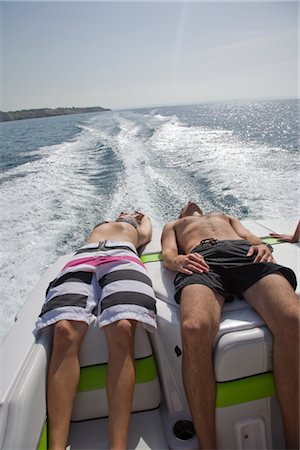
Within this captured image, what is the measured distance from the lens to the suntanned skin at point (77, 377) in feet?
4.80

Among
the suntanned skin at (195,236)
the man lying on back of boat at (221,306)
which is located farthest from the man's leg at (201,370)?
the suntanned skin at (195,236)

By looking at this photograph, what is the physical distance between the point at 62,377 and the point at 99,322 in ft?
0.95

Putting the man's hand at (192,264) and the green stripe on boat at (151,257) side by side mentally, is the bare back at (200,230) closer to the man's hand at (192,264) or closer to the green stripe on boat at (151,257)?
the green stripe on boat at (151,257)

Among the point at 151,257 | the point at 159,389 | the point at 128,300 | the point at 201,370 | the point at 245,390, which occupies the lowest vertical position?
the point at 159,389

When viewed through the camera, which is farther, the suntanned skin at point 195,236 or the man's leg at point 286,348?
the suntanned skin at point 195,236

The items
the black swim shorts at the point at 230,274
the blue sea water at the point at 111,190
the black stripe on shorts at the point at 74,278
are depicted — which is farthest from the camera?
the blue sea water at the point at 111,190

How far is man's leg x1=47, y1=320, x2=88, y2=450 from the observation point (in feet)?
4.83

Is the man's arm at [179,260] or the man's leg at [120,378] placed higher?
the man's arm at [179,260]

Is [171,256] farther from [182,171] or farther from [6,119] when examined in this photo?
[6,119]

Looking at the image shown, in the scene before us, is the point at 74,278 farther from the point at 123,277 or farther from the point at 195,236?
the point at 195,236

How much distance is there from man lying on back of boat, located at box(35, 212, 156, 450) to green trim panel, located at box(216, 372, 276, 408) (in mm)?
407

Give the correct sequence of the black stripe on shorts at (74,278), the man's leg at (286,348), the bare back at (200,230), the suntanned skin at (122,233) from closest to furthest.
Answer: the man's leg at (286,348)
the black stripe on shorts at (74,278)
the bare back at (200,230)
the suntanned skin at (122,233)

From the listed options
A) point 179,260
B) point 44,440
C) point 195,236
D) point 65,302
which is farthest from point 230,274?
point 44,440

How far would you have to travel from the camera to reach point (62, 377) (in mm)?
1542
